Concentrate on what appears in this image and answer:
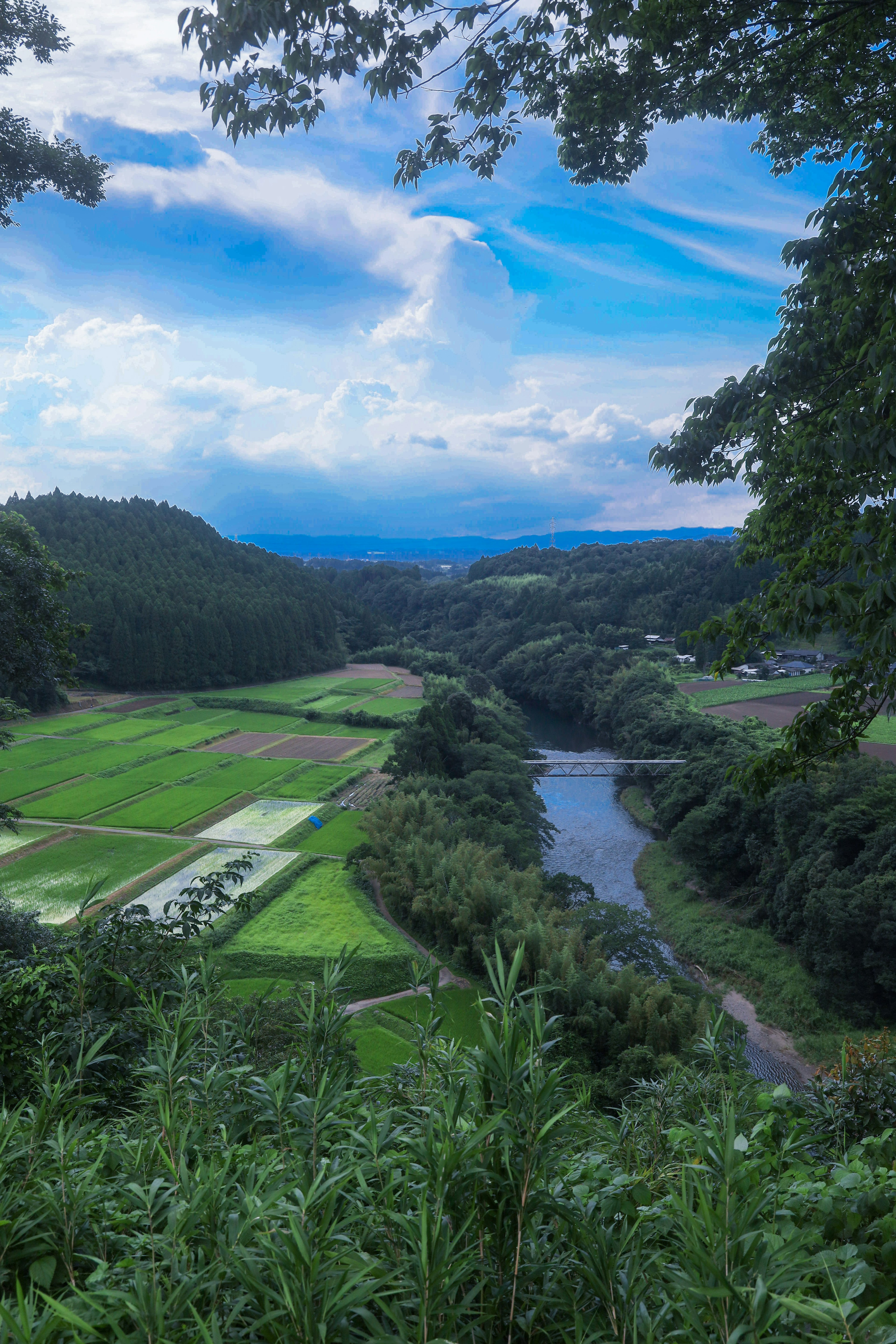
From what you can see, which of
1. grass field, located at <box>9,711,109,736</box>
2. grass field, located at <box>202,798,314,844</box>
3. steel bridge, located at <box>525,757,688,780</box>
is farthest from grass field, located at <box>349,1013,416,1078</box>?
grass field, located at <box>9,711,109,736</box>

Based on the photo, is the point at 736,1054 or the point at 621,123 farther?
the point at 621,123

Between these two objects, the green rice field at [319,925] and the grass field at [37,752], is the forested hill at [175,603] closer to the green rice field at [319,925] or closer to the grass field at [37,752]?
the grass field at [37,752]

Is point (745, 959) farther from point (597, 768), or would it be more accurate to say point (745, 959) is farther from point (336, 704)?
point (336, 704)

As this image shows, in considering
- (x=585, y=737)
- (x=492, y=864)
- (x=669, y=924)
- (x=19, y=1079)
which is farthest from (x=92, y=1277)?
(x=585, y=737)

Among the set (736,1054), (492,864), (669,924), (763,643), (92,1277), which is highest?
(763,643)

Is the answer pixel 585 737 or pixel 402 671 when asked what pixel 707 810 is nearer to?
pixel 585 737

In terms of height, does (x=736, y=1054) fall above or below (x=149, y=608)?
below

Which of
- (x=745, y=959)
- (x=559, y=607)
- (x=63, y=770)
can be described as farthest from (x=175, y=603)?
(x=745, y=959)
